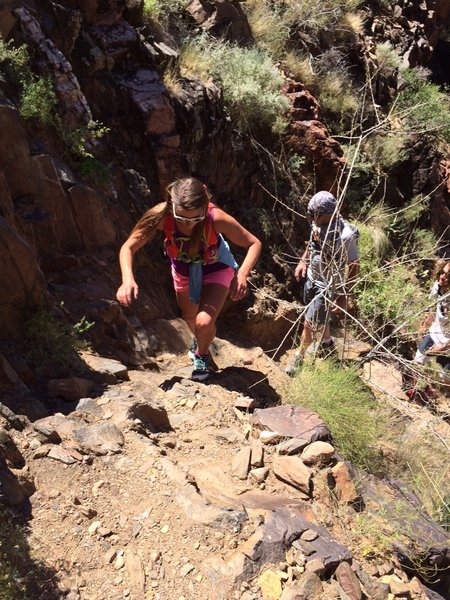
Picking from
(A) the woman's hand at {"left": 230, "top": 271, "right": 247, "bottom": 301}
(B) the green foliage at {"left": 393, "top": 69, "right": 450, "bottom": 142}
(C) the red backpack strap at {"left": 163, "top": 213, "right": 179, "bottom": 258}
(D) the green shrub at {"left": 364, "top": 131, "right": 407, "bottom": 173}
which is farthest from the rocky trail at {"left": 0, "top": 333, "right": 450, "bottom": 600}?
(B) the green foliage at {"left": 393, "top": 69, "right": 450, "bottom": 142}

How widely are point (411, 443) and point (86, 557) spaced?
2.81m

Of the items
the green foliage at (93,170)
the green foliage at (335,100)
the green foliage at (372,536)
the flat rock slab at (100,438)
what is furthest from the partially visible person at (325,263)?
the green foliage at (335,100)

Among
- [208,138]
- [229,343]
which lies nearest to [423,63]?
[208,138]

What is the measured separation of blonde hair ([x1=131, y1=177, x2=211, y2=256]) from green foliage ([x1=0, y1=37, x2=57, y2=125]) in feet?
4.92

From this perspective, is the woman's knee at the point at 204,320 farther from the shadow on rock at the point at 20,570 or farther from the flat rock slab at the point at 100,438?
the shadow on rock at the point at 20,570

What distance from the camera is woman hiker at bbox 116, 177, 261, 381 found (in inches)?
145

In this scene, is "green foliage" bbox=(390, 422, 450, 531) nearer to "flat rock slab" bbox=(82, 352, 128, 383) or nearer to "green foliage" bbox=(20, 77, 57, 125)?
"flat rock slab" bbox=(82, 352, 128, 383)

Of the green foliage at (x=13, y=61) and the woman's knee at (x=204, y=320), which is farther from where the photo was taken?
the green foliage at (x=13, y=61)

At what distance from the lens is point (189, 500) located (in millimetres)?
2943

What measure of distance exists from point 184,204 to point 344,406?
6.25 feet

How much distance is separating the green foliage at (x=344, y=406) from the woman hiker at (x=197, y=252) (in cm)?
80

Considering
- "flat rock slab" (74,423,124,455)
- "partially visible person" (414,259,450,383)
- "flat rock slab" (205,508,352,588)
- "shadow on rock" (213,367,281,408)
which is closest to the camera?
"flat rock slab" (205,508,352,588)

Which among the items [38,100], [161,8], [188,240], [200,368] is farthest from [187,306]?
[161,8]

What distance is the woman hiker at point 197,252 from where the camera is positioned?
12.1 ft
